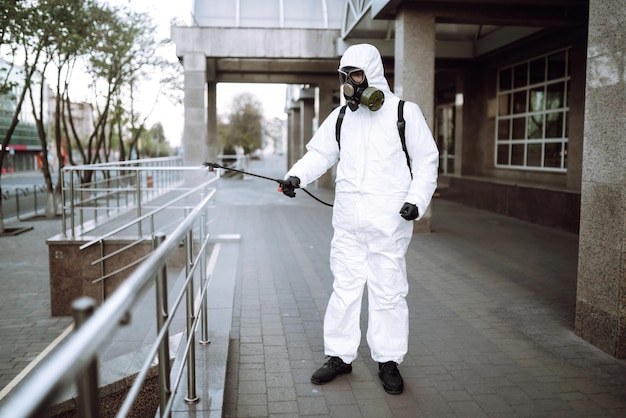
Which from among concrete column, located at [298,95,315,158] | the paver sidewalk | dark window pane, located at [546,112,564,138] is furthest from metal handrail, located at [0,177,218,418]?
concrete column, located at [298,95,315,158]

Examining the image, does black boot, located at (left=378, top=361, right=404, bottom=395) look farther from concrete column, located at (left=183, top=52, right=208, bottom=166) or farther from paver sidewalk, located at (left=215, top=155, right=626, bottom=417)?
concrete column, located at (left=183, top=52, right=208, bottom=166)

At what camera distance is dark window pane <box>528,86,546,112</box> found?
1579cm

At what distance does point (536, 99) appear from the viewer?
52.7 ft

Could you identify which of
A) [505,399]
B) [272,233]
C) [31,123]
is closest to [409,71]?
[272,233]

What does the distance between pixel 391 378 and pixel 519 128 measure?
14.4m

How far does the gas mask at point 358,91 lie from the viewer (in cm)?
384

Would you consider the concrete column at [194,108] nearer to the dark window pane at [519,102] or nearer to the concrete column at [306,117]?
the dark window pane at [519,102]

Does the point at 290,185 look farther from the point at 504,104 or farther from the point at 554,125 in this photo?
the point at 504,104

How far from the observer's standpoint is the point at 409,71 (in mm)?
10828

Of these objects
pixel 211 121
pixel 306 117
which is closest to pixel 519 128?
pixel 211 121

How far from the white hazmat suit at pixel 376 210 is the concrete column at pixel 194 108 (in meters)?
14.8

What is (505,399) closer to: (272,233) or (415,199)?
(415,199)

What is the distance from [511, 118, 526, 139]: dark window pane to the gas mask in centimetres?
1386

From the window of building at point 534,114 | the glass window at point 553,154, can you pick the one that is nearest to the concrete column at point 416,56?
the window of building at point 534,114
